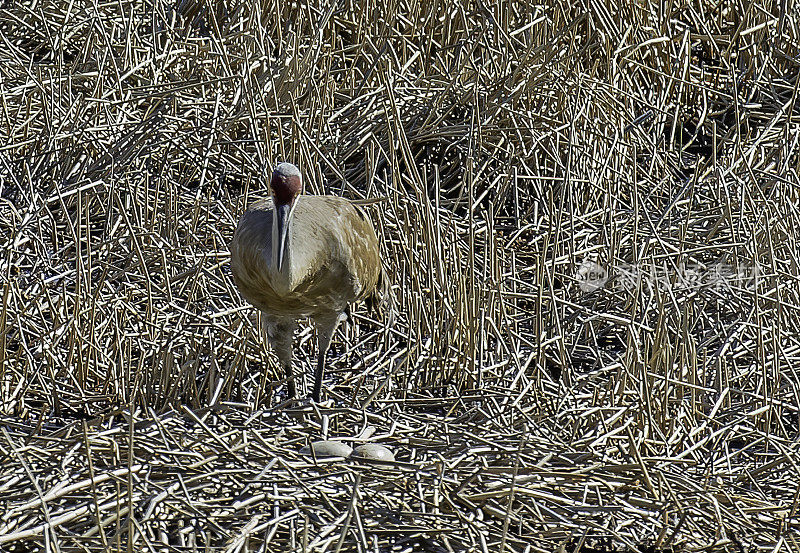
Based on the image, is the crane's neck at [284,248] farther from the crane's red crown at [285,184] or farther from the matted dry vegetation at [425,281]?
the matted dry vegetation at [425,281]

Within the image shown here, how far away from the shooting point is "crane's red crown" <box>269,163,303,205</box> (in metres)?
3.43

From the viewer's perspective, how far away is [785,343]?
4.15 m

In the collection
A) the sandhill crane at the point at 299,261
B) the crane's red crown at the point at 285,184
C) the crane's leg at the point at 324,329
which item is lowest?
the crane's leg at the point at 324,329

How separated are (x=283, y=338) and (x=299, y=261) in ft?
1.57

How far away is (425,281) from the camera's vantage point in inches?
175

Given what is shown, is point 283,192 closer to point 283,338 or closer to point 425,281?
point 283,338

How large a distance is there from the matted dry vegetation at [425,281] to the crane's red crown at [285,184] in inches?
25.1

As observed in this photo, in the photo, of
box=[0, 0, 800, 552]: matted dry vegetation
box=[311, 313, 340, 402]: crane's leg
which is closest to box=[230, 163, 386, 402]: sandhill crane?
box=[311, 313, 340, 402]: crane's leg

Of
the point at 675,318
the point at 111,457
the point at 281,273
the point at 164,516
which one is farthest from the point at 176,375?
the point at 675,318

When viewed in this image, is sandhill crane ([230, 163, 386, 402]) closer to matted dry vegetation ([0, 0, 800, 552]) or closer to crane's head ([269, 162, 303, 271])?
crane's head ([269, 162, 303, 271])

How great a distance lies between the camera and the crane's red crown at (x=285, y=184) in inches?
135

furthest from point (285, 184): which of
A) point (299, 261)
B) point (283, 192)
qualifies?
point (299, 261)

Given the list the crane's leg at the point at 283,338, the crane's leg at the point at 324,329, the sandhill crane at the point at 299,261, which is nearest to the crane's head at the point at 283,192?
the sandhill crane at the point at 299,261

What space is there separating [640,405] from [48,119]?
3002mm
